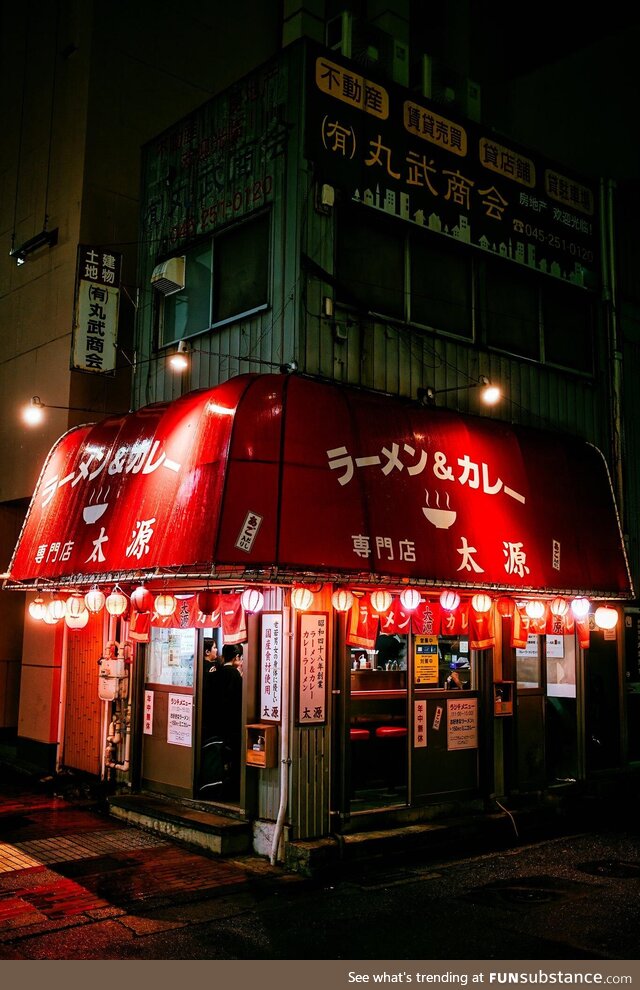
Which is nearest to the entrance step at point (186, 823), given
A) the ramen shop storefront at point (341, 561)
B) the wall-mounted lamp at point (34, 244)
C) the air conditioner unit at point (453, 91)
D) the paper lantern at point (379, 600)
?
the ramen shop storefront at point (341, 561)

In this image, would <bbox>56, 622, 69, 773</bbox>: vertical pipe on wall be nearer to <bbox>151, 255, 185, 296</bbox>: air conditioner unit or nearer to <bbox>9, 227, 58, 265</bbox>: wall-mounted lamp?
<bbox>151, 255, 185, 296</bbox>: air conditioner unit

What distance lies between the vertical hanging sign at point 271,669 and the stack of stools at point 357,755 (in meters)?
1.47

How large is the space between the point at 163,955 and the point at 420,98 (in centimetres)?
1242

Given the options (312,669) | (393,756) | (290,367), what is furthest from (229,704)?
(290,367)

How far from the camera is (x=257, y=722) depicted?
1092 cm

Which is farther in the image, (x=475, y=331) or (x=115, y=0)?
(x=115, y=0)

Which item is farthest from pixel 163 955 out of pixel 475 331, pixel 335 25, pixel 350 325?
pixel 335 25

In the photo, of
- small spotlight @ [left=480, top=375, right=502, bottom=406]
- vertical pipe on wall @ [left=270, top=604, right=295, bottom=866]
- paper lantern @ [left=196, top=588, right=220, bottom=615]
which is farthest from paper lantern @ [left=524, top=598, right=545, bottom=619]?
paper lantern @ [left=196, top=588, right=220, bottom=615]

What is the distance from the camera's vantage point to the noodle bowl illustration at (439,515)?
1080 centimetres

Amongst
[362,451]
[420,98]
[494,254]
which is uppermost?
[420,98]

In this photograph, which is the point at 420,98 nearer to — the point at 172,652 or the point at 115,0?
the point at 115,0

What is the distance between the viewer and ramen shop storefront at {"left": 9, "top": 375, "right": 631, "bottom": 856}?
9.65 m

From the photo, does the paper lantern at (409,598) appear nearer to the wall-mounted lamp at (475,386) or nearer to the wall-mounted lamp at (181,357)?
the wall-mounted lamp at (475,386)

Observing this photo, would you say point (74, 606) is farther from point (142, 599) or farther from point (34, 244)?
point (34, 244)
